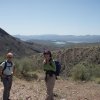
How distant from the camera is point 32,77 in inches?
597

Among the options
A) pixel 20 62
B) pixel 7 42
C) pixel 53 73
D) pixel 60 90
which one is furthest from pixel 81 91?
pixel 7 42

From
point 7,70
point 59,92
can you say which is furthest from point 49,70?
point 59,92

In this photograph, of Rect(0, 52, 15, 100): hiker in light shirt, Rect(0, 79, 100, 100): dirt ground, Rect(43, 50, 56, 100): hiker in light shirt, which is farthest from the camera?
Rect(0, 79, 100, 100): dirt ground

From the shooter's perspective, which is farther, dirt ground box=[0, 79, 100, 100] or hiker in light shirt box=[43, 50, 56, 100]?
dirt ground box=[0, 79, 100, 100]

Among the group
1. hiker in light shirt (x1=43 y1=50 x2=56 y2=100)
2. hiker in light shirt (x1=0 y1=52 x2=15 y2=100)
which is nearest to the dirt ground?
hiker in light shirt (x1=0 y1=52 x2=15 y2=100)

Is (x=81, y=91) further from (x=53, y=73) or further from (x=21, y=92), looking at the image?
(x=53, y=73)

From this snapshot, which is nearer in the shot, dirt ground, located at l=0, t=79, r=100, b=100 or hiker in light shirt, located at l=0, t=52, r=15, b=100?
hiker in light shirt, located at l=0, t=52, r=15, b=100

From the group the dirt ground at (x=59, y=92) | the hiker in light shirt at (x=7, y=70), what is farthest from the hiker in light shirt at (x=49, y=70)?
the dirt ground at (x=59, y=92)

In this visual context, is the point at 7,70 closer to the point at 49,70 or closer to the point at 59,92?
the point at 49,70

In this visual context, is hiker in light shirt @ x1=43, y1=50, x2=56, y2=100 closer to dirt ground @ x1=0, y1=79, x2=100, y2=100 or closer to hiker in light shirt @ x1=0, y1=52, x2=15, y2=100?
hiker in light shirt @ x1=0, y1=52, x2=15, y2=100

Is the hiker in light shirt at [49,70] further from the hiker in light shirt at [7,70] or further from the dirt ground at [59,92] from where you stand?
the dirt ground at [59,92]

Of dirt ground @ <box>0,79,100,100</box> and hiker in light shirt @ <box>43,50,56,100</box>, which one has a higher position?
hiker in light shirt @ <box>43,50,56,100</box>

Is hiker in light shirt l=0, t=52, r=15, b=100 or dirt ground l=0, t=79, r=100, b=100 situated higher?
hiker in light shirt l=0, t=52, r=15, b=100

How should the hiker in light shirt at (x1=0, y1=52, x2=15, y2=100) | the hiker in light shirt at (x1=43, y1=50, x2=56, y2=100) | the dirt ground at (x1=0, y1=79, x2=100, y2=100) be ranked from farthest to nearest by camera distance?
the dirt ground at (x1=0, y1=79, x2=100, y2=100), the hiker in light shirt at (x1=0, y1=52, x2=15, y2=100), the hiker in light shirt at (x1=43, y1=50, x2=56, y2=100)
